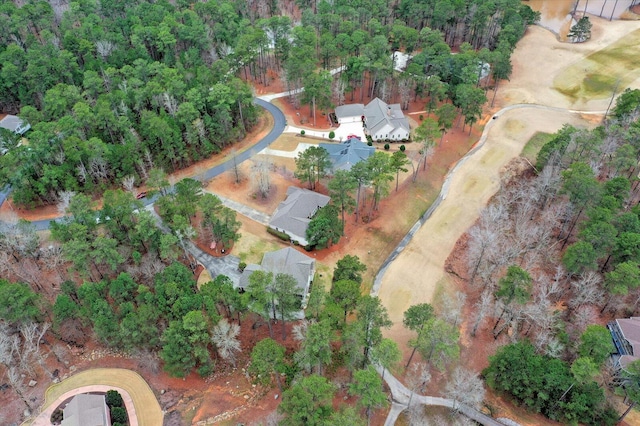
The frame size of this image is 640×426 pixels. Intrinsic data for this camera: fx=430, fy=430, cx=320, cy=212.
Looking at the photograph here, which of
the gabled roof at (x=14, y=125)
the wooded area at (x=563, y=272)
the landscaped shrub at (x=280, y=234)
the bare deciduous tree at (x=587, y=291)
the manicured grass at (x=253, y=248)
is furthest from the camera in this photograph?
the gabled roof at (x=14, y=125)

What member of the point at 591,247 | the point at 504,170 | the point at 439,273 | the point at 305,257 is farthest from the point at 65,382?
the point at 504,170

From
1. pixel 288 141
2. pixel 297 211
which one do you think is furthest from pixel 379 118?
pixel 297 211

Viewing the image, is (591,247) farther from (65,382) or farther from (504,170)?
(65,382)

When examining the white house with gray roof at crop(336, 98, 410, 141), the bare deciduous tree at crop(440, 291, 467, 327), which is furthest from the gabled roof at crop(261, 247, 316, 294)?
the white house with gray roof at crop(336, 98, 410, 141)

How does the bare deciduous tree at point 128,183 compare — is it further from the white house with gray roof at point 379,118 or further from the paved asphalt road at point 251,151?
the white house with gray roof at point 379,118

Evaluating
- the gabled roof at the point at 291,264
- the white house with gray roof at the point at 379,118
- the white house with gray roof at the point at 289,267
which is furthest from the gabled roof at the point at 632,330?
the white house with gray roof at the point at 379,118

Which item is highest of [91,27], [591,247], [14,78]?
[91,27]
